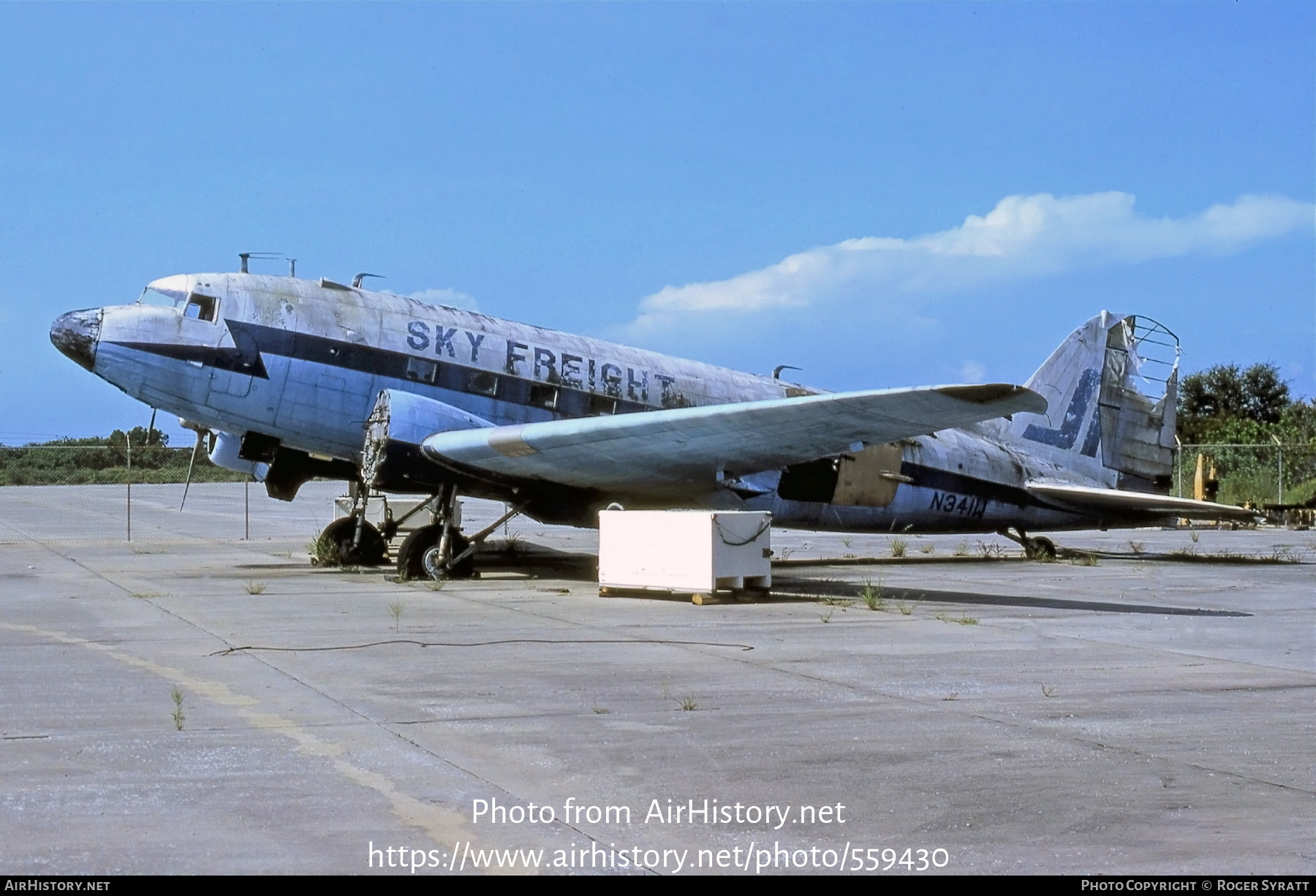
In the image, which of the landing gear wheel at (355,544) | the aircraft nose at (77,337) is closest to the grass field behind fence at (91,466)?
the landing gear wheel at (355,544)

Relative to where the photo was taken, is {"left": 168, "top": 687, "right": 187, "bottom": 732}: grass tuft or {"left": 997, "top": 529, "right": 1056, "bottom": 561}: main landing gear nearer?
{"left": 168, "top": 687, "right": 187, "bottom": 732}: grass tuft

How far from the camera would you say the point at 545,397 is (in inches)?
712

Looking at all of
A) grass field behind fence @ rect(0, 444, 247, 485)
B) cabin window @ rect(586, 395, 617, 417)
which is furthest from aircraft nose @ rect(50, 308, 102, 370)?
grass field behind fence @ rect(0, 444, 247, 485)

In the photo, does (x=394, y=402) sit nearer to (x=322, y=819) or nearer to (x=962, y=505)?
(x=962, y=505)

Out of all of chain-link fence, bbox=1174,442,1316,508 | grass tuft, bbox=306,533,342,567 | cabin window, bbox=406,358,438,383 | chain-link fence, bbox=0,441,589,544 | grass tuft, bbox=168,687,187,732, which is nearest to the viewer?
grass tuft, bbox=168,687,187,732

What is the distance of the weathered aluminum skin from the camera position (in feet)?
53.7

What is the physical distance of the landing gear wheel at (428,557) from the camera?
16703 millimetres

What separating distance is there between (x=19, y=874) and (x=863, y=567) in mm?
17580

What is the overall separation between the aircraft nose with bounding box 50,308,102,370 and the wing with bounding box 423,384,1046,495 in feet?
14.3

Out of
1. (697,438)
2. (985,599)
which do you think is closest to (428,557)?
(697,438)

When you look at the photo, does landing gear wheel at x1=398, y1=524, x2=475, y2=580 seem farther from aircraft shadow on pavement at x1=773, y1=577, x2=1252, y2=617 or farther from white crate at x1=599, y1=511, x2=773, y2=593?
aircraft shadow on pavement at x1=773, y1=577, x2=1252, y2=617

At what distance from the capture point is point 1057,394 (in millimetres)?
23328

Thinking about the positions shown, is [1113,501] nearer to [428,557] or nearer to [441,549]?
[441,549]

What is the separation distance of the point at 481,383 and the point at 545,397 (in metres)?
0.95
